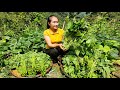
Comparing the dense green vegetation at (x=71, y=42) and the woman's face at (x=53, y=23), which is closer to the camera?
the dense green vegetation at (x=71, y=42)

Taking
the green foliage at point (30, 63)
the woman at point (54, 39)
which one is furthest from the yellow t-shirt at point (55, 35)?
the green foliage at point (30, 63)

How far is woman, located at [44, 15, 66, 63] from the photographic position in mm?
3307

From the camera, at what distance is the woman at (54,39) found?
331 centimetres

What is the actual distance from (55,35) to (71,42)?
0.21 meters

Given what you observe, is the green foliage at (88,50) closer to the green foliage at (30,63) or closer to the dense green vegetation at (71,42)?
the dense green vegetation at (71,42)

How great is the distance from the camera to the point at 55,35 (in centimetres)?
335

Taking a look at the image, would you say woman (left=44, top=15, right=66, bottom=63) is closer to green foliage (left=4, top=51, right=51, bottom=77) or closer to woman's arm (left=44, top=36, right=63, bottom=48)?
woman's arm (left=44, top=36, right=63, bottom=48)

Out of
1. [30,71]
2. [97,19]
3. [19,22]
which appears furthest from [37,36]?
[97,19]

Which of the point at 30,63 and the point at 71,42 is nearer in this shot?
the point at 30,63

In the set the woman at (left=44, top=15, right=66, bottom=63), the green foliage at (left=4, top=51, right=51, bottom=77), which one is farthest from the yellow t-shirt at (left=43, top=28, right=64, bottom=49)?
the green foliage at (left=4, top=51, right=51, bottom=77)

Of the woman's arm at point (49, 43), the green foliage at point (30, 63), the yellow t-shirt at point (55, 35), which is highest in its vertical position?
the yellow t-shirt at point (55, 35)

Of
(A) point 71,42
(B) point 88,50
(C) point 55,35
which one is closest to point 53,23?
(C) point 55,35

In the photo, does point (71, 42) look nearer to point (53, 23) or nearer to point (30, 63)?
point (53, 23)

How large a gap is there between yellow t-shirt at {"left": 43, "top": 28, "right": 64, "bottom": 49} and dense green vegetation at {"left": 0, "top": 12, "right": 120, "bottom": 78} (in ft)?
0.22
